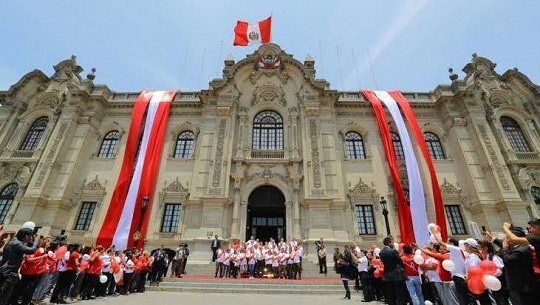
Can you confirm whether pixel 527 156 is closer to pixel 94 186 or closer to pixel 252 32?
pixel 252 32

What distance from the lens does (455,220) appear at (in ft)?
61.9

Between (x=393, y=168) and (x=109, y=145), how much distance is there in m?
21.4

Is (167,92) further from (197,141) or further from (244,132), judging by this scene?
(244,132)

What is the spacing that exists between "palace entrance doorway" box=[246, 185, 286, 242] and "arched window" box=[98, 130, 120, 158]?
11.4m

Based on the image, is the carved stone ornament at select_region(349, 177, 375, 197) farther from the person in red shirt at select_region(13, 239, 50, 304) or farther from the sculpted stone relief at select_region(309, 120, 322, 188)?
the person in red shirt at select_region(13, 239, 50, 304)

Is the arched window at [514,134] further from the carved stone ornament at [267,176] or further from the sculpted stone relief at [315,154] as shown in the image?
the carved stone ornament at [267,176]

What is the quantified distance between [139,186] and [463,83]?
25.2 meters

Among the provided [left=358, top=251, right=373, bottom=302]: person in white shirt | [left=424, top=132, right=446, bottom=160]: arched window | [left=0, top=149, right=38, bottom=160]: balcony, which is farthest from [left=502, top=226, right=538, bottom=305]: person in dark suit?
[left=0, top=149, right=38, bottom=160]: balcony

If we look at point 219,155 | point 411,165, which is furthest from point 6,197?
point 411,165

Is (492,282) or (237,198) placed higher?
(237,198)

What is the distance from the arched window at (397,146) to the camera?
21.1 meters

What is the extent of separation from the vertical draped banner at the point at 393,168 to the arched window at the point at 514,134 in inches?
362

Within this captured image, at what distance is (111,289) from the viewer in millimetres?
10297

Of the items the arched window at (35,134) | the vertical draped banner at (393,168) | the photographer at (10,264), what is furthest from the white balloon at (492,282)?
the arched window at (35,134)
